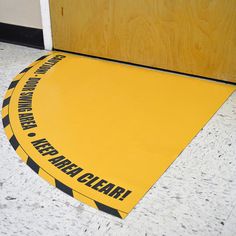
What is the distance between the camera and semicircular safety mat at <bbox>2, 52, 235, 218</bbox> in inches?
63.6

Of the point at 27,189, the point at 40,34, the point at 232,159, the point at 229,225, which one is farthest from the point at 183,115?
the point at 40,34

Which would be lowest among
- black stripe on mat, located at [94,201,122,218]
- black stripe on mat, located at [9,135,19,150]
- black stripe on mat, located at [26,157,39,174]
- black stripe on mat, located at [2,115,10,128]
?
black stripe on mat, located at [2,115,10,128]

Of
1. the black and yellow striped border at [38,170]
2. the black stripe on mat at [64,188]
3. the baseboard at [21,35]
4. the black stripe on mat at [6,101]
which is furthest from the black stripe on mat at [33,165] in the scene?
the baseboard at [21,35]

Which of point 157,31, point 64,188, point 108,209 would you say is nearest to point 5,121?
point 64,188

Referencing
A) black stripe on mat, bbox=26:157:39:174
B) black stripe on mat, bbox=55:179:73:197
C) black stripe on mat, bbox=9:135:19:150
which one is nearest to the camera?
black stripe on mat, bbox=55:179:73:197

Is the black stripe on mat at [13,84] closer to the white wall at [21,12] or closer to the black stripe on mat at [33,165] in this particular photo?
the white wall at [21,12]

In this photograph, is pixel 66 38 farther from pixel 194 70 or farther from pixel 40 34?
pixel 194 70

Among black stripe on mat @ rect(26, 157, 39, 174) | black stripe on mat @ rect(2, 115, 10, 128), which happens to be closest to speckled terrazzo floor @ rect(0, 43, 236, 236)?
black stripe on mat @ rect(26, 157, 39, 174)

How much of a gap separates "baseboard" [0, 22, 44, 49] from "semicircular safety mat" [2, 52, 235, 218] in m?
0.24

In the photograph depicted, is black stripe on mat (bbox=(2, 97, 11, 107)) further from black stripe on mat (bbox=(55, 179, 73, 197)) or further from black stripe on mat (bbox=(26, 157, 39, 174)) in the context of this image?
black stripe on mat (bbox=(55, 179, 73, 197))

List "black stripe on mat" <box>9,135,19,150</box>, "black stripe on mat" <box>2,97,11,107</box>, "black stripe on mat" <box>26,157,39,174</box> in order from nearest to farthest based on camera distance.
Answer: "black stripe on mat" <box>26,157,39,174</box>, "black stripe on mat" <box>9,135,19,150</box>, "black stripe on mat" <box>2,97,11,107</box>

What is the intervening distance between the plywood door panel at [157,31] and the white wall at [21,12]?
0.46ft

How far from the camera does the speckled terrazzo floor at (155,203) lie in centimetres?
139

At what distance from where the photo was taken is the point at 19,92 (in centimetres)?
227
